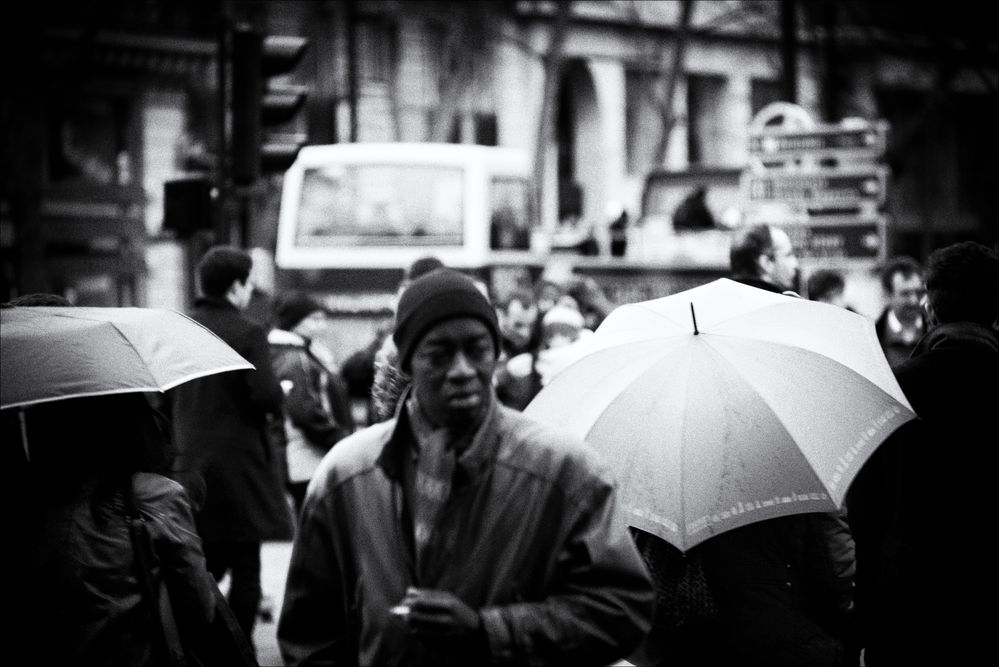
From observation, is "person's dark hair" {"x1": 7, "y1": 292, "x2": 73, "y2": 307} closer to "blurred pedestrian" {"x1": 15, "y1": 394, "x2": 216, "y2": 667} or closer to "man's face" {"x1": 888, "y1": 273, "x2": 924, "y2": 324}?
"blurred pedestrian" {"x1": 15, "y1": 394, "x2": 216, "y2": 667}

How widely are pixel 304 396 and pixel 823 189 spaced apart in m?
9.82

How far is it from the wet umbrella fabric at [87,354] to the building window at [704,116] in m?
41.1

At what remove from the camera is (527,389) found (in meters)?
9.56

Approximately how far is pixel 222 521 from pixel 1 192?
1653 centimetres

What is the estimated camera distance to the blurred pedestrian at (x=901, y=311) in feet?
32.4

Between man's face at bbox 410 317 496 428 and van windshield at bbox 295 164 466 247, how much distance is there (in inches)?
563

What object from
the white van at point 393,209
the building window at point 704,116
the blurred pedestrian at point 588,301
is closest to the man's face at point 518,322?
the blurred pedestrian at point 588,301

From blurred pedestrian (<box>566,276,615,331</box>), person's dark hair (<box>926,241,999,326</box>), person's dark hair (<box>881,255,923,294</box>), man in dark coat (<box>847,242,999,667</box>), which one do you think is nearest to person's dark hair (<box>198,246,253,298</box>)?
man in dark coat (<box>847,242,999,667</box>)

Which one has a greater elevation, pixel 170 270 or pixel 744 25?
pixel 744 25

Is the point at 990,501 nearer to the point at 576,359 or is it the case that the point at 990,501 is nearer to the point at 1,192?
the point at 576,359

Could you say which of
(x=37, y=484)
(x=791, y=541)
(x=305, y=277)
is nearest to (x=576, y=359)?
(x=791, y=541)

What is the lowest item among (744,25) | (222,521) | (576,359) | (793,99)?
(222,521)

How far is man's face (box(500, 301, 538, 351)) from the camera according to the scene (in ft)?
41.6

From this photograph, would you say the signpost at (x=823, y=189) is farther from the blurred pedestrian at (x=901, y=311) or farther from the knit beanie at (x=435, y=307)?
the knit beanie at (x=435, y=307)
